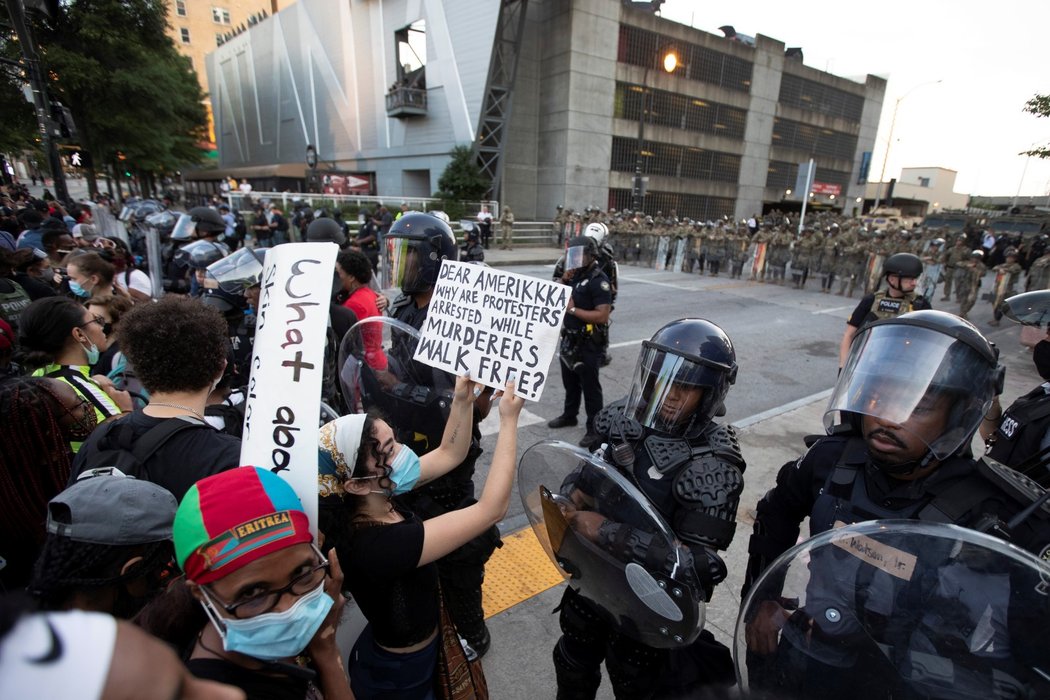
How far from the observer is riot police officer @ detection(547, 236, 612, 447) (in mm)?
5168

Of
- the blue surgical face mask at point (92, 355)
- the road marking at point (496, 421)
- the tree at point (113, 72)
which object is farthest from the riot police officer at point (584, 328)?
the tree at point (113, 72)

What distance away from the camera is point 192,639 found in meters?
1.27

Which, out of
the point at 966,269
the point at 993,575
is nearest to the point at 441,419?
the point at 993,575

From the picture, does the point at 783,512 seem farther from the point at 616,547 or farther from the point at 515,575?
the point at 515,575

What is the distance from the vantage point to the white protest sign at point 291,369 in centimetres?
152

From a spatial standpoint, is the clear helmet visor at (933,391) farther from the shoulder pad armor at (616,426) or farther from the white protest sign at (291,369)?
the white protest sign at (291,369)

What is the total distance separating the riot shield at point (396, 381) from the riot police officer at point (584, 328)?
2603mm

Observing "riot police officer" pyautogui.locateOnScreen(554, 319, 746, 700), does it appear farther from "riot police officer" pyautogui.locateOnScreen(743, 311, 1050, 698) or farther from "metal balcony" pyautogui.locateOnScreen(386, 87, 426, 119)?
"metal balcony" pyautogui.locateOnScreen(386, 87, 426, 119)

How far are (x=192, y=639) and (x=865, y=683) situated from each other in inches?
64.9

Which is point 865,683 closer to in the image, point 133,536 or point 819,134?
point 133,536

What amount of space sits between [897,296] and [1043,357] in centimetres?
230

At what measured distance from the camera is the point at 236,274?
149 inches

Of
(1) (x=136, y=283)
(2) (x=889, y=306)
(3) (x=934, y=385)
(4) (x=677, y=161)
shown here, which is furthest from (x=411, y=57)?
(3) (x=934, y=385)

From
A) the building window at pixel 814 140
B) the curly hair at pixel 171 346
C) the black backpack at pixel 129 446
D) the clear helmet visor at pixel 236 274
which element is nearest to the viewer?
the black backpack at pixel 129 446
